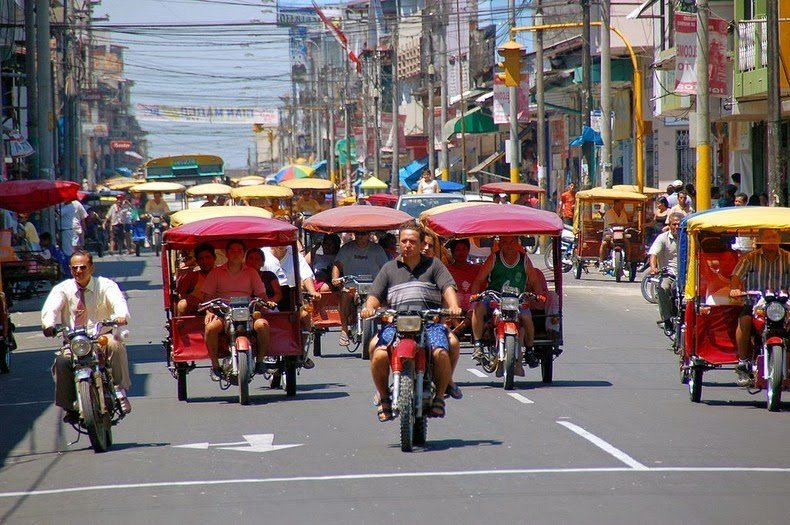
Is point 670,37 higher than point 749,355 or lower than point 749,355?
higher

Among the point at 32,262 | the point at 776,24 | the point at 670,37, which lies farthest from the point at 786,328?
the point at 670,37

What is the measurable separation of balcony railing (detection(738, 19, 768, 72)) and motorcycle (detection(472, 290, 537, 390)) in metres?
16.4

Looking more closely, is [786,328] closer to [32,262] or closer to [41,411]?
[41,411]

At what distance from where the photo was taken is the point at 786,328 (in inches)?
514

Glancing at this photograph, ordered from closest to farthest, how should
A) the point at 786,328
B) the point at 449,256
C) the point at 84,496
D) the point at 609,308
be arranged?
the point at 84,496 < the point at 786,328 < the point at 449,256 < the point at 609,308

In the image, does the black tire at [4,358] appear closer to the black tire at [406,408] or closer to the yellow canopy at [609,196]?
the black tire at [406,408]

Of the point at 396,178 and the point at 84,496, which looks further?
the point at 396,178

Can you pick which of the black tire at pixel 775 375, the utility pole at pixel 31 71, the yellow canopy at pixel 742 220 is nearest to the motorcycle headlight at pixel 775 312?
the black tire at pixel 775 375

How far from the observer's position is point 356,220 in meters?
19.6

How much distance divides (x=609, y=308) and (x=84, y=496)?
56.8 feet

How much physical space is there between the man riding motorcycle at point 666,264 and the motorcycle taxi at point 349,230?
11.4 feet

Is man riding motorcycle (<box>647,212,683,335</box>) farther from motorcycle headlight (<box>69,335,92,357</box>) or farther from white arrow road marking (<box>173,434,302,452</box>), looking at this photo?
motorcycle headlight (<box>69,335,92,357</box>)

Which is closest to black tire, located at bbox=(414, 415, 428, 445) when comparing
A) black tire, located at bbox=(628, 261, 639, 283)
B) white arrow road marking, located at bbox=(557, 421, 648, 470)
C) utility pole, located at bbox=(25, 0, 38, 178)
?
white arrow road marking, located at bbox=(557, 421, 648, 470)

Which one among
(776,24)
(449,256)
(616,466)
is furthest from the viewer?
(776,24)
